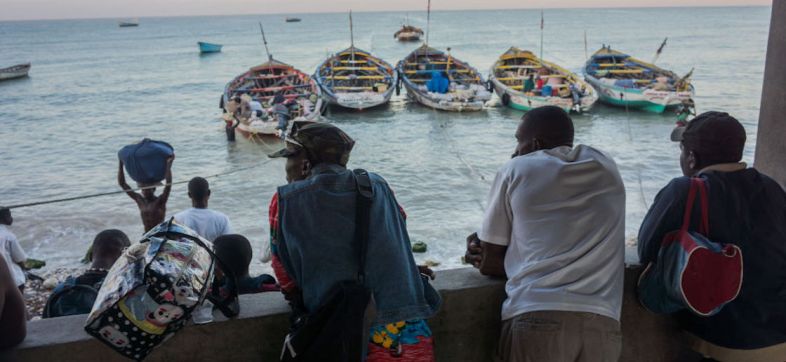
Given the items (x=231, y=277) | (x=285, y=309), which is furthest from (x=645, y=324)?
(x=231, y=277)

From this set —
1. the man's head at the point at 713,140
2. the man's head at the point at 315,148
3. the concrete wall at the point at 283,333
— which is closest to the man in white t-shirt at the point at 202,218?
the concrete wall at the point at 283,333

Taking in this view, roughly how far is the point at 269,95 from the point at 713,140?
71.2 feet

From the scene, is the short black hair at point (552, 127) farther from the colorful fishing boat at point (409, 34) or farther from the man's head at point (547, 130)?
the colorful fishing boat at point (409, 34)

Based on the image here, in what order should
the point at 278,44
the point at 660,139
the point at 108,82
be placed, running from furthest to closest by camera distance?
the point at 278,44
the point at 108,82
the point at 660,139

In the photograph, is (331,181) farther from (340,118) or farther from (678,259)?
(340,118)

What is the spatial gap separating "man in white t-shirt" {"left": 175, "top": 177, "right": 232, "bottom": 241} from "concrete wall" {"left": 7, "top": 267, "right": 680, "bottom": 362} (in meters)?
3.26

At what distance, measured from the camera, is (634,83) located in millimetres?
24250

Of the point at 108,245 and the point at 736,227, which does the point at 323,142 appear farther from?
the point at 108,245

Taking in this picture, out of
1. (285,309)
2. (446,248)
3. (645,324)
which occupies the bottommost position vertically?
(446,248)

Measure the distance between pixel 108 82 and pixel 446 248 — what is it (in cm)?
3587

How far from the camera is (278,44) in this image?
7975 cm

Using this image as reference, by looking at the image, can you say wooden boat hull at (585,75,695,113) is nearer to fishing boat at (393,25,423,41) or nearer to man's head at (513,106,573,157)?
man's head at (513,106,573,157)

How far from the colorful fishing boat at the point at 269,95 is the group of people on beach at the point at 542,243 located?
15.1m

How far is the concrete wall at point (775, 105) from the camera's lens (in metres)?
3.19
